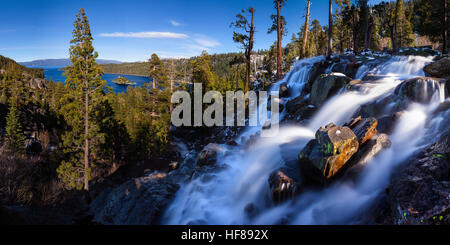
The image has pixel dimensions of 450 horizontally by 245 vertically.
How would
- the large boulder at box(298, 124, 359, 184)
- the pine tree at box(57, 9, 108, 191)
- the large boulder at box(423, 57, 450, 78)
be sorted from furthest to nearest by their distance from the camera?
the pine tree at box(57, 9, 108, 191), the large boulder at box(423, 57, 450, 78), the large boulder at box(298, 124, 359, 184)

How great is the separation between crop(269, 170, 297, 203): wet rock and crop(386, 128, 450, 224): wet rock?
2.72 metres

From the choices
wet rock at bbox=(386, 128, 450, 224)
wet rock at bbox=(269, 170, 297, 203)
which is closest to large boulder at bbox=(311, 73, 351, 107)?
wet rock at bbox=(386, 128, 450, 224)

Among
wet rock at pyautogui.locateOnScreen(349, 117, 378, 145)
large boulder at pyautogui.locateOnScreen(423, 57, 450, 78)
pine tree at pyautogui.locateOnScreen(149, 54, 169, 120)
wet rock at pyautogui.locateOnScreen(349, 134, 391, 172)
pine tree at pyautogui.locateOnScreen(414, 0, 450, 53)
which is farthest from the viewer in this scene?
pine tree at pyautogui.locateOnScreen(149, 54, 169, 120)

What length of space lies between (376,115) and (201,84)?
25953mm

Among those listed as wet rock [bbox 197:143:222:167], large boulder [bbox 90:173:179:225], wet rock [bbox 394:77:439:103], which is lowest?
large boulder [bbox 90:173:179:225]

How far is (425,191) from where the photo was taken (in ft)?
14.4

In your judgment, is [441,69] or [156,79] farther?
[156,79]

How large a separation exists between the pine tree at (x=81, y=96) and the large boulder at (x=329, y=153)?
16.5 metres

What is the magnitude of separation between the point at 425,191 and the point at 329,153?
8.14ft

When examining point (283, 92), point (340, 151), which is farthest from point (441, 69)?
point (340, 151)

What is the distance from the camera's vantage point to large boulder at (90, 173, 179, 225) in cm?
1006

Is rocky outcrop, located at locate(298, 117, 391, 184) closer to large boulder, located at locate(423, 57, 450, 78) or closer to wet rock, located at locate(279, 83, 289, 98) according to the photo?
large boulder, located at locate(423, 57, 450, 78)

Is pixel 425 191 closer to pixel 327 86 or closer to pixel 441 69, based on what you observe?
pixel 327 86

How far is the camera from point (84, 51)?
15.6 m
